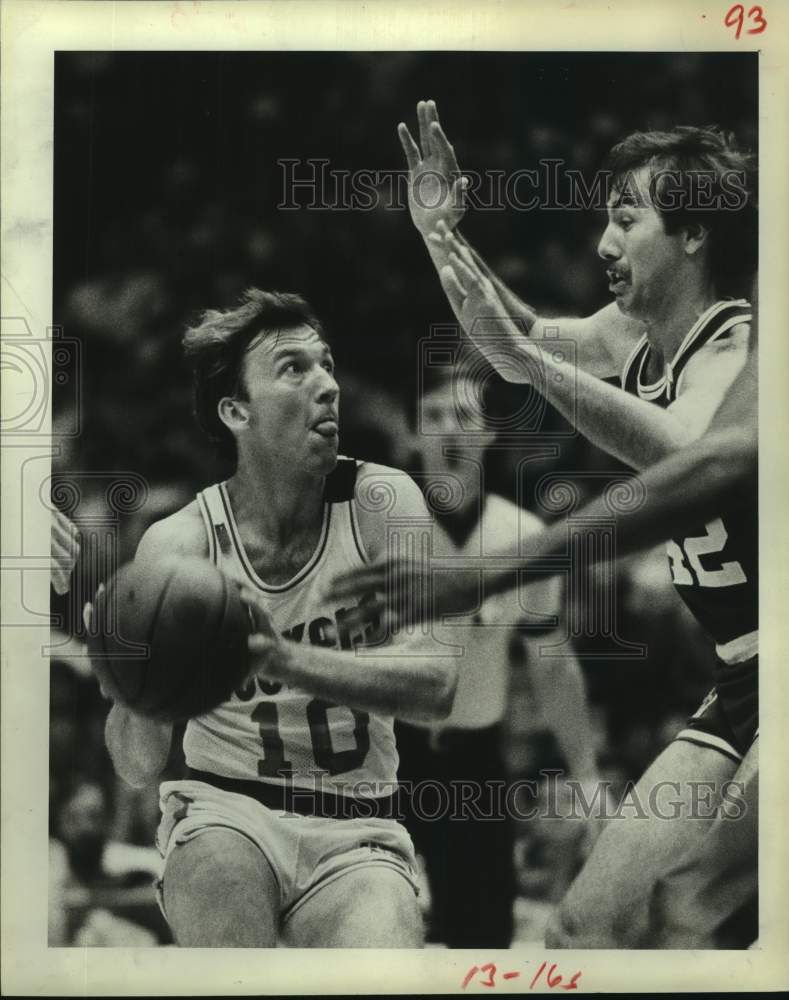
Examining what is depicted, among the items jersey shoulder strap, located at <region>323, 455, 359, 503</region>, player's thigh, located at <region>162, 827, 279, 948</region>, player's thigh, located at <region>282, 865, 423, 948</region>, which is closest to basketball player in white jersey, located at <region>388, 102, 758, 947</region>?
player's thigh, located at <region>282, 865, 423, 948</region>

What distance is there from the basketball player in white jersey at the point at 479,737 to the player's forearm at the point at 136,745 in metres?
0.73

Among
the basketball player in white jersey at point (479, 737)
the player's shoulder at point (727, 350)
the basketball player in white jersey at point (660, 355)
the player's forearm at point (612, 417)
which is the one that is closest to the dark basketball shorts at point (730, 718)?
the basketball player in white jersey at point (660, 355)

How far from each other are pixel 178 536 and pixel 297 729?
69 centimetres

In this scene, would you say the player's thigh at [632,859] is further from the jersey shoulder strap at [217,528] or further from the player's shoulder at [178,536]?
the player's shoulder at [178,536]

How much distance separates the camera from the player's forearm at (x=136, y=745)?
10.2 ft

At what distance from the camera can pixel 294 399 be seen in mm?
3143

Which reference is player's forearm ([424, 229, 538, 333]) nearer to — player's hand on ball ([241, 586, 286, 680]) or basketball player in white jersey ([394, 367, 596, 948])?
basketball player in white jersey ([394, 367, 596, 948])

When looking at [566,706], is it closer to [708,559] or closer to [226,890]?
[708,559]

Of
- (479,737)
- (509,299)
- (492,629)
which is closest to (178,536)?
(492,629)

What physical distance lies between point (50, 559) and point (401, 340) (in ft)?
4.19

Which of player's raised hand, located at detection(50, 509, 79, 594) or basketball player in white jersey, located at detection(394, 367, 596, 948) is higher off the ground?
player's raised hand, located at detection(50, 509, 79, 594)

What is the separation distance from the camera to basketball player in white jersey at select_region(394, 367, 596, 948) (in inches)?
122

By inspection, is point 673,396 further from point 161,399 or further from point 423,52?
point 161,399

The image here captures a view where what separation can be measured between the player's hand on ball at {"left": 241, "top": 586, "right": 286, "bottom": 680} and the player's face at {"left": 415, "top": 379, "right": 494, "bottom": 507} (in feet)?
2.20
